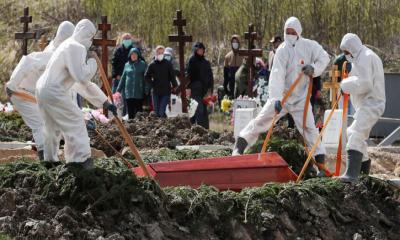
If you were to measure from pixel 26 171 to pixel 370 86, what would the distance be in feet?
13.9

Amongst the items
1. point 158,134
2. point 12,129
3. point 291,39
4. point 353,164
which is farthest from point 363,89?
point 12,129

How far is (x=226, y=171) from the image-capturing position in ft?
48.9

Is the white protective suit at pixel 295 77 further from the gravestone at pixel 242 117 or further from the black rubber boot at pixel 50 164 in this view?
the gravestone at pixel 242 117

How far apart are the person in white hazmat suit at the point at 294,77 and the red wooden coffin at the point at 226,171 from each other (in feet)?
4.24

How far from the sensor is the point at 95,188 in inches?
495

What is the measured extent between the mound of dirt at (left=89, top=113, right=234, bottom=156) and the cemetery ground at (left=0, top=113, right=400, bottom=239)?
19.9ft

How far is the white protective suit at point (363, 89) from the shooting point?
15312 mm

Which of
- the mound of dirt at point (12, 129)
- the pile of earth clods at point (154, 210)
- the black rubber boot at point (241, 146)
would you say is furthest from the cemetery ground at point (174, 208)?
the mound of dirt at point (12, 129)

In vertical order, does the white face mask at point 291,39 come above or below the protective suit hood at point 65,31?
below

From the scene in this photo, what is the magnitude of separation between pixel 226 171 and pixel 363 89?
1.82 m

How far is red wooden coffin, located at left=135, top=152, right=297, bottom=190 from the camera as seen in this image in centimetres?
1457

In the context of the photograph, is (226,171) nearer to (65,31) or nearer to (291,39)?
(65,31)

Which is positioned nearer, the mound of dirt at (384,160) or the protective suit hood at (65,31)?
the protective suit hood at (65,31)

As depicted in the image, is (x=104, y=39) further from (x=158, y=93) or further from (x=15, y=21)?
(x=15, y=21)
